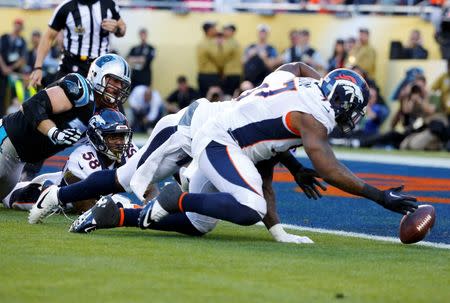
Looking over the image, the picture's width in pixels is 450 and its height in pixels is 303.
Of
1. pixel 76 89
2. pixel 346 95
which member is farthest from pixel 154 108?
pixel 346 95

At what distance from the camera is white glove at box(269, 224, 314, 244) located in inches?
260

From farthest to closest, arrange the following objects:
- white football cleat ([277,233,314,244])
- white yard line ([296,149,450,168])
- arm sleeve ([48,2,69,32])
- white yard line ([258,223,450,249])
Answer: white yard line ([296,149,450,168]) < arm sleeve ([48,2,69,32]) < white yard line ([258,223,450,249]) < white football cleat ([277,233,314,244])

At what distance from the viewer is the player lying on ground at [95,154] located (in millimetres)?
7672

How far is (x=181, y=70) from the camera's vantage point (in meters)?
20.0

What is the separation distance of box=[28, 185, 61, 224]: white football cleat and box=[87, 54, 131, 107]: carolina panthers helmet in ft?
3.48

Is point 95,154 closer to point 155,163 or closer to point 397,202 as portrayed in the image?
point 155,163

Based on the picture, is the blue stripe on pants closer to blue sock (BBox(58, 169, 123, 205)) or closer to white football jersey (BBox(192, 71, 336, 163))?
white football jersey (BBox(192, 71, 336, 163))

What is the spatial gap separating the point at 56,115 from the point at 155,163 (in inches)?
41.8

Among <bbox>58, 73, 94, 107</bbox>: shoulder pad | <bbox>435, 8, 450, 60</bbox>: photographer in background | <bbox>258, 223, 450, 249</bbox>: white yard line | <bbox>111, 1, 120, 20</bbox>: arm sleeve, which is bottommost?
<bbox>435, 8, 450, 60</bbox>: photographer in background

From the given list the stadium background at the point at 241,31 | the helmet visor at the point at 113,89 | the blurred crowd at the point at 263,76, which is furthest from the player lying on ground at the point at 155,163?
the stadium background at the point at 241,31

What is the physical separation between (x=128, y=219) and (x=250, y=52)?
39.5 ft

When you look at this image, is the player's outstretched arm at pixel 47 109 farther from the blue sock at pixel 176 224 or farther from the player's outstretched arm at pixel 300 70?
the player's outstretched arm at pixel 300 70

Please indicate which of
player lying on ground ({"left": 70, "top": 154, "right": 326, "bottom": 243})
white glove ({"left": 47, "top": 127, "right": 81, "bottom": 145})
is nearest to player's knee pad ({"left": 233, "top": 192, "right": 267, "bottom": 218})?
player lying on ground ({"left": 70, "top": 154, "right": 326, "bottom": 243})

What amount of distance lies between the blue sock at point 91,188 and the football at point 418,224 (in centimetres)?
168
